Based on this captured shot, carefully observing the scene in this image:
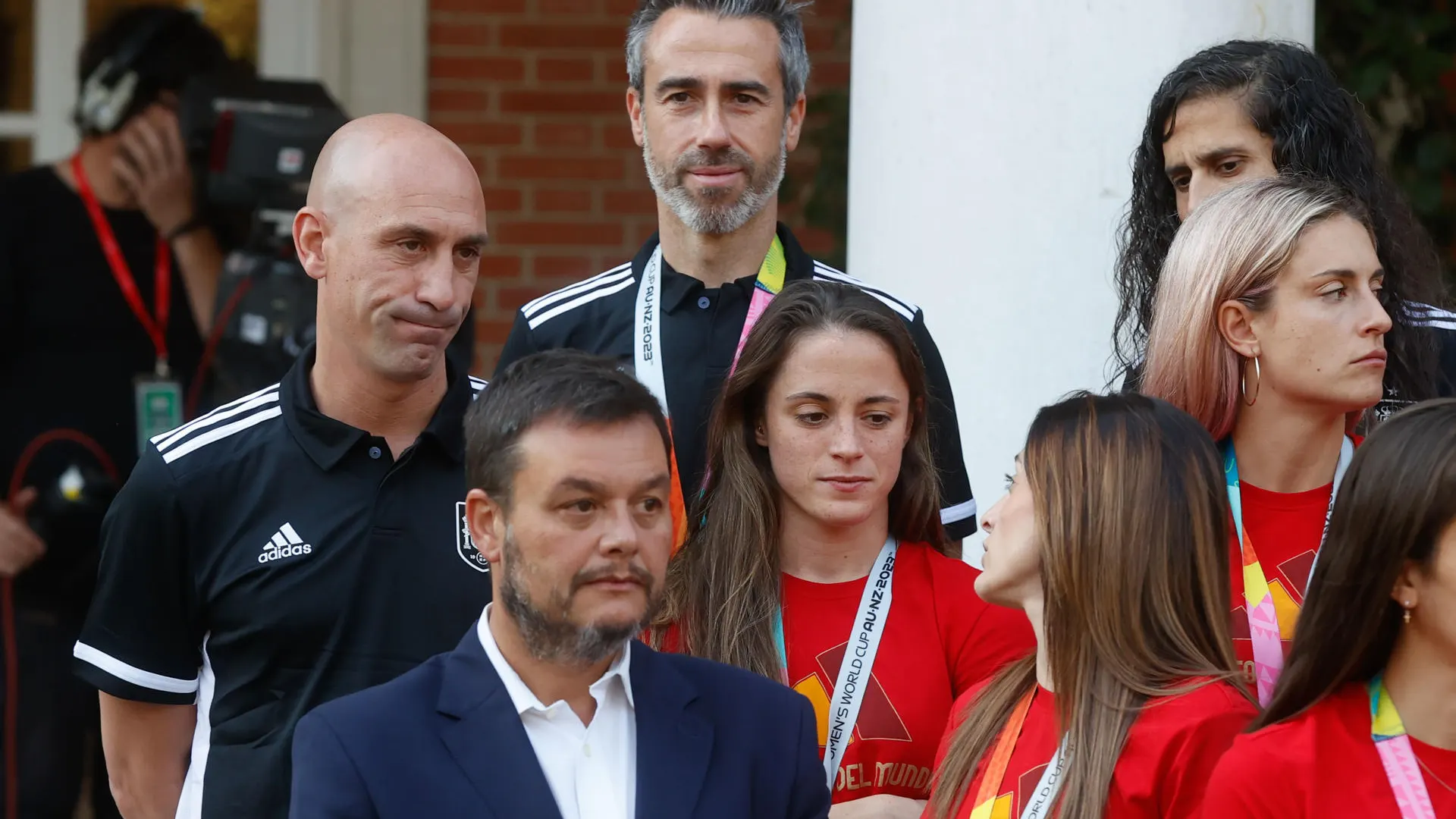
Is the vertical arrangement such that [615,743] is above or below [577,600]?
below

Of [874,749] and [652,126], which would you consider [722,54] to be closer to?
[652,126]

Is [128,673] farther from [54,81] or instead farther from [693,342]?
[54,81]

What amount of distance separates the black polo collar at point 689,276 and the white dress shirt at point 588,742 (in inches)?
43.6

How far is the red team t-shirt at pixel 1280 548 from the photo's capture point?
2730 mm

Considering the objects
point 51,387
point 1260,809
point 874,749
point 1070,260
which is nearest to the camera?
point 1260,809

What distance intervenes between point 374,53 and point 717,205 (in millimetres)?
2871

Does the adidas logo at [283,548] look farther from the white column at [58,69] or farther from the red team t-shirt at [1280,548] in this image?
the white column at [58,69]

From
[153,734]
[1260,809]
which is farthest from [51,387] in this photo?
[1260,809]

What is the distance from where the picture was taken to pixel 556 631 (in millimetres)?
2354

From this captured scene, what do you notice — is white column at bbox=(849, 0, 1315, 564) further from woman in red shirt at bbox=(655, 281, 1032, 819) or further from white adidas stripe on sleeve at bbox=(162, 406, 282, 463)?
white adidas stripe on sleeve at bbox=(162, 406, 282, 463)

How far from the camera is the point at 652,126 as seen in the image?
3512 mm

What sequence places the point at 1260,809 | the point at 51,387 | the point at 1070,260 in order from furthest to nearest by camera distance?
the point at 51,387 < the point at 1070,260 < the point at 1260,809

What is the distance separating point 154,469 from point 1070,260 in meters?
1.81

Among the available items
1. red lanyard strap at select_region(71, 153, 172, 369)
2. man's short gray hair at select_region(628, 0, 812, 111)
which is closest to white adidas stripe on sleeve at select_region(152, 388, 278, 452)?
man's short gray hair at select_region(628, 0, 812, 111)
